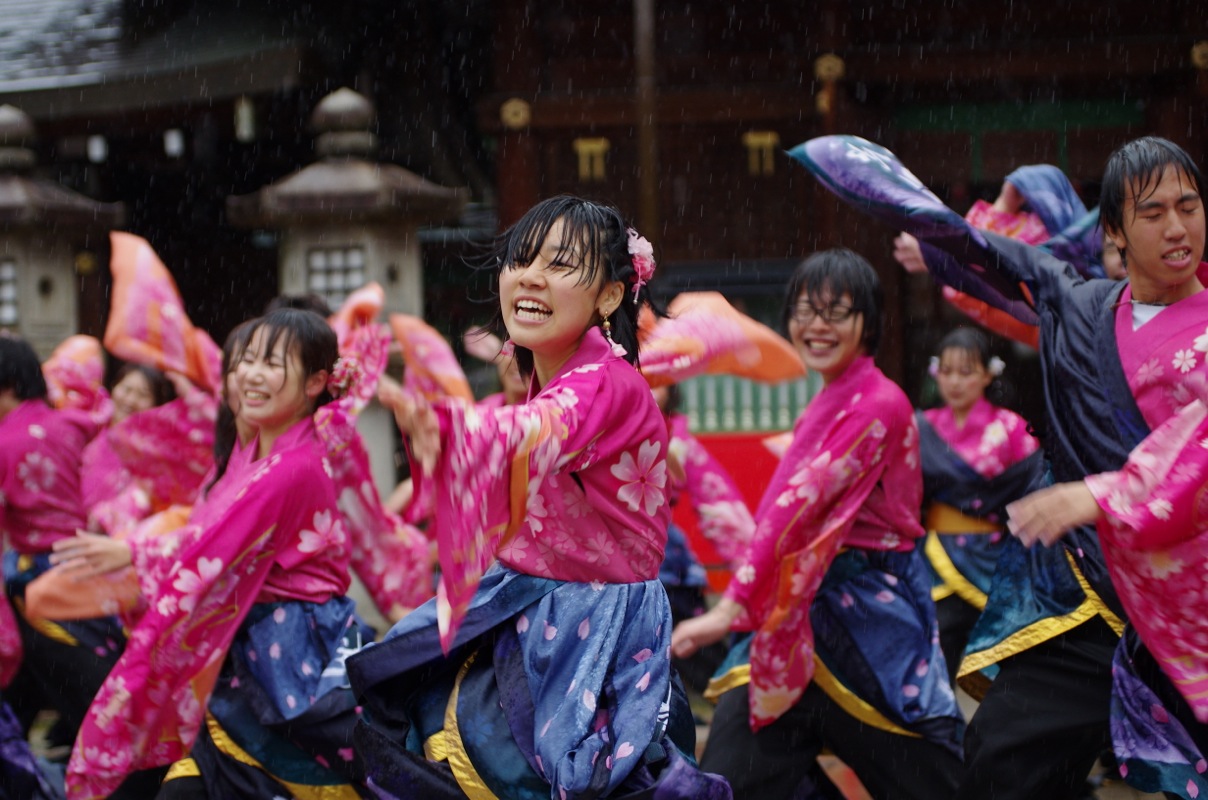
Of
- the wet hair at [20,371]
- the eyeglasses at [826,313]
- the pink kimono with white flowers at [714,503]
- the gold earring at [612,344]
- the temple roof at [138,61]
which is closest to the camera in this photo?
the gold earring at [612,344]

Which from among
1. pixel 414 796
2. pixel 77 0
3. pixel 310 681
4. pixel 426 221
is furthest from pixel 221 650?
pixel 77 0

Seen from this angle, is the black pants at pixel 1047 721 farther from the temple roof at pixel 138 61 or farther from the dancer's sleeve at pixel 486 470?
the temple roof at pixel 138 61

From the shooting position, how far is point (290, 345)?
15.6 ft

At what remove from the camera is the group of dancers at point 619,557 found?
339 centimetres

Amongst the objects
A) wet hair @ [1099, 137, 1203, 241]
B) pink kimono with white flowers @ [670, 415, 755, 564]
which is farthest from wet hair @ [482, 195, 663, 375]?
pink kimono with white flowers @ [670, 415, 755, 564]

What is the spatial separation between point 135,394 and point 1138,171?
214 inches

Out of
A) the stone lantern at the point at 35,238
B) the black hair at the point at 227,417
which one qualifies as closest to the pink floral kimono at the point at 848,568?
the black hair at the point at 227,417

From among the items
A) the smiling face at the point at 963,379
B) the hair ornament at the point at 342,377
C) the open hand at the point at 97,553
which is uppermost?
the hair ornament at the point at 342,377

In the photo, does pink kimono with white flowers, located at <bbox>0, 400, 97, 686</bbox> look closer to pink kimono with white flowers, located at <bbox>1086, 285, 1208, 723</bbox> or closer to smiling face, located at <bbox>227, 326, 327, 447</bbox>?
smiling face, located at <bbox>227, 326, 327, 447</bbox>

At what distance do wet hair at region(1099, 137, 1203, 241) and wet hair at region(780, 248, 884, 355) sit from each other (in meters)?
1.13

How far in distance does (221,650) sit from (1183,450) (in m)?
2.82

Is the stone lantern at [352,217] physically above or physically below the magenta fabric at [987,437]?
above

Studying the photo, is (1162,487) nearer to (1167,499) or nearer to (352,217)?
(1167,499)

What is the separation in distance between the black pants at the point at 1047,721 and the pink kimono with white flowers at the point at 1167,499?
0.29 meters
